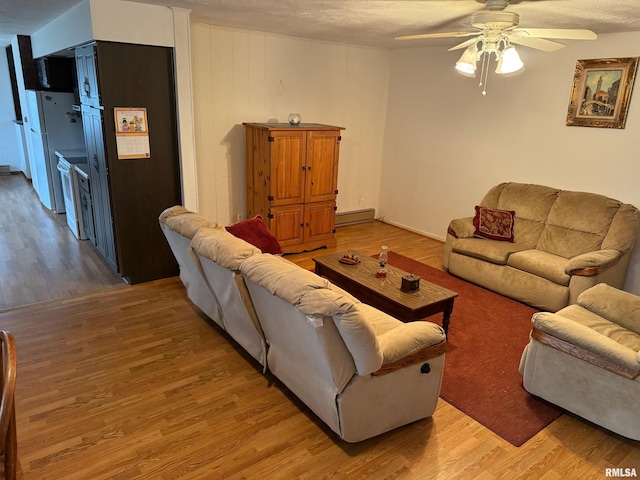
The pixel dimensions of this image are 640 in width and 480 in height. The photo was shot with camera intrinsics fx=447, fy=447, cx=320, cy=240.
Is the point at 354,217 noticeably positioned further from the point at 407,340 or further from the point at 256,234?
the point at 407,340

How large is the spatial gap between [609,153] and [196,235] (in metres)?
3.94

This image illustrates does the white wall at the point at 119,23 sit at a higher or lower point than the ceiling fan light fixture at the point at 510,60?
higher

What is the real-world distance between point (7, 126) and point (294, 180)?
23.2 feet

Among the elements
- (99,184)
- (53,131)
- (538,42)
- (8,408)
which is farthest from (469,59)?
(53,131)

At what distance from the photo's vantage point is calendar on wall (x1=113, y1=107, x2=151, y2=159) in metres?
3.85

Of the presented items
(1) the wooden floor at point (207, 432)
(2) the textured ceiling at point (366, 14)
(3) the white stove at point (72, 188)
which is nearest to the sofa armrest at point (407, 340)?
(1) the wooden floor at point (207, 432)

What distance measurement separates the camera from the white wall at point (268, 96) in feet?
16.2

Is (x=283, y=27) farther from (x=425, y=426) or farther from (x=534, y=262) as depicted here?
(x=425, y=426)

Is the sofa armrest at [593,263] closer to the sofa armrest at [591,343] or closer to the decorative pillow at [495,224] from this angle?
the decorative pillow at [495,224]

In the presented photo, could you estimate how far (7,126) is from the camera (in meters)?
8.74

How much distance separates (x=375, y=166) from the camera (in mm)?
6695

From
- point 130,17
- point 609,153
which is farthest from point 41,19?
point 609,153

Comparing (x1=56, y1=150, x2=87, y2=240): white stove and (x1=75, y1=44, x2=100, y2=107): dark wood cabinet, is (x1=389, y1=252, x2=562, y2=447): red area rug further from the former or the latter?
(x1=56, y1=150, x2=87, y2=240): white stove
